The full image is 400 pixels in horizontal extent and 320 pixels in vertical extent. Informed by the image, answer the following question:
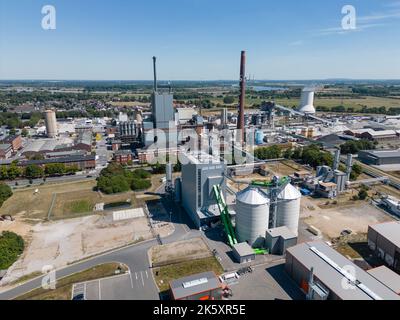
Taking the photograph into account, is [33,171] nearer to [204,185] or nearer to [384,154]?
[204,185]

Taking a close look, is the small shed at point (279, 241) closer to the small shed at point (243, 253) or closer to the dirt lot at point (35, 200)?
the small shed at point (243, 253)

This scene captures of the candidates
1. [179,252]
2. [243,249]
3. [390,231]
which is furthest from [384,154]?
[179,252]

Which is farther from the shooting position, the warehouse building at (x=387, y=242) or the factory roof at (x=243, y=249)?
the factory roof at (x=243, y=249)

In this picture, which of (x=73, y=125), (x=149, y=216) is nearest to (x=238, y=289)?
(x=149, y=216)

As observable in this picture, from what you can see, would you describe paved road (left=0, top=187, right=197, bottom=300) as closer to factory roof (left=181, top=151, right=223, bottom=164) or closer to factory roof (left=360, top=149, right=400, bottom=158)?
factory roof (left=181, top=151, right=223, bottom=164)

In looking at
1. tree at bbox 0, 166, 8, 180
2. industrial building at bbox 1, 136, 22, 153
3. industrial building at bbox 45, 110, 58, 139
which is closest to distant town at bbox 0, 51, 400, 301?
tree at bbox 0, 166, 8, 180

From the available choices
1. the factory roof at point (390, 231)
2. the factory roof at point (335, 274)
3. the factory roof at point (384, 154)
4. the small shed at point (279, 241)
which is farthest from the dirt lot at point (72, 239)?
the factory roof at point (384, 154)
